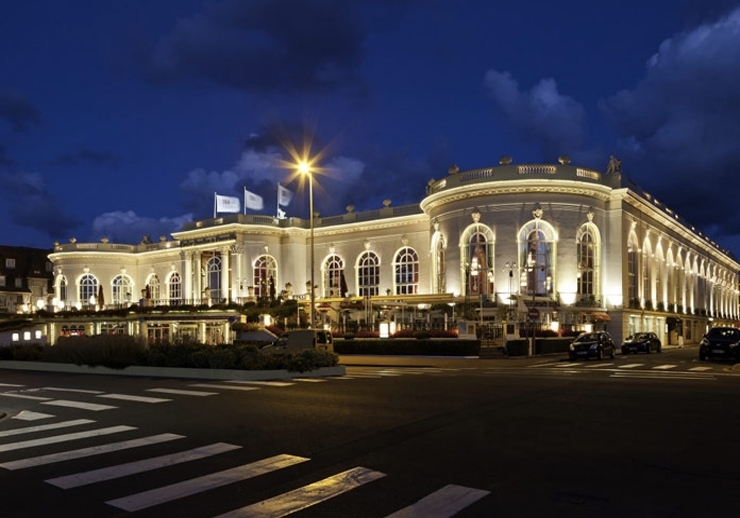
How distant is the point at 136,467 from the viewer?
959 cm

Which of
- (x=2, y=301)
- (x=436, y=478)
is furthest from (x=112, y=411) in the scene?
(x=2, y=301)

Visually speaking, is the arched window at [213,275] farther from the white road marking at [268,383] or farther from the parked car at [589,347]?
the white road marking at [268,383]

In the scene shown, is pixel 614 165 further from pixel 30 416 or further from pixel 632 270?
pixel 30 416

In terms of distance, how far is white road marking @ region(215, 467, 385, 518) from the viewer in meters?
7.31

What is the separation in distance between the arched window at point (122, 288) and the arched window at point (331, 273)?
101 ft

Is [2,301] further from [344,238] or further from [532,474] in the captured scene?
[532,474]

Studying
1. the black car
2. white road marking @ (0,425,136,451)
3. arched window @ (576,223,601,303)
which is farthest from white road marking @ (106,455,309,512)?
arched window @ (576,223,601,303)

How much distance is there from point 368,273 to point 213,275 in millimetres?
17229

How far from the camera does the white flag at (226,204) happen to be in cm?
7219

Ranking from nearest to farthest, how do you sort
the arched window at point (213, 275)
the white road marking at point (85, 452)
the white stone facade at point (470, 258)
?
1. the white road marking at point (85, 452)
2. the white stone facade at point (470, 258)
3. the arched window at point (213, 275)

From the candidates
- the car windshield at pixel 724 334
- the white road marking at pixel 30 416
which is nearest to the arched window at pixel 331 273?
the car windshield at pixel 724 334

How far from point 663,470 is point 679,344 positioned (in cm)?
6861

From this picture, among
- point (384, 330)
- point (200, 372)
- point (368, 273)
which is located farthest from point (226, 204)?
point (200, 372)

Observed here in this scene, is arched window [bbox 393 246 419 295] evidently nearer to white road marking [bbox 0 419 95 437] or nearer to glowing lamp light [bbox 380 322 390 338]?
glowing lamp light [bbox 380 322 390 338]
